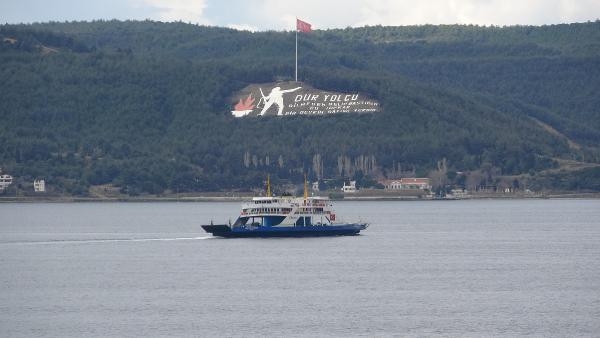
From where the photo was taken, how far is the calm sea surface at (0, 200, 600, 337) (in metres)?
91.1

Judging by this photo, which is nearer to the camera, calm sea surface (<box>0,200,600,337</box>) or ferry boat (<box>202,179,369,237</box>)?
calm sea surface (<box>0,200,600,337</box>)

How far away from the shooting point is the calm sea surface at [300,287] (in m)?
91.1

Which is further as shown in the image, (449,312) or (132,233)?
(132,233)

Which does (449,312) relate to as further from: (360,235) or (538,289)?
(360,235)

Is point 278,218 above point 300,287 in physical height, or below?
above

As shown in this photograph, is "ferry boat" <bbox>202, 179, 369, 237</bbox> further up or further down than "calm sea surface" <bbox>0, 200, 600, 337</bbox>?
further up

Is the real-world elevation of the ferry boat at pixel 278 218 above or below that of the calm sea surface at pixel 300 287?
above

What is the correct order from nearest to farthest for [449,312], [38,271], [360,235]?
1. [449,312]
2. [38,271]
3. [360,235]

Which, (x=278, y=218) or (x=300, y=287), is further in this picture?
(x=278, y=218)

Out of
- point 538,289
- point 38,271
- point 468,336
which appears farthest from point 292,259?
point 468,336

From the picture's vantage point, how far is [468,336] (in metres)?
87.1

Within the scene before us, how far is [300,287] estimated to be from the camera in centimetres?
10938

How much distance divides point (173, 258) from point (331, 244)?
65.8 ft

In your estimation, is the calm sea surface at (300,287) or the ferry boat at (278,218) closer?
the calm sea surface at (300,287)
